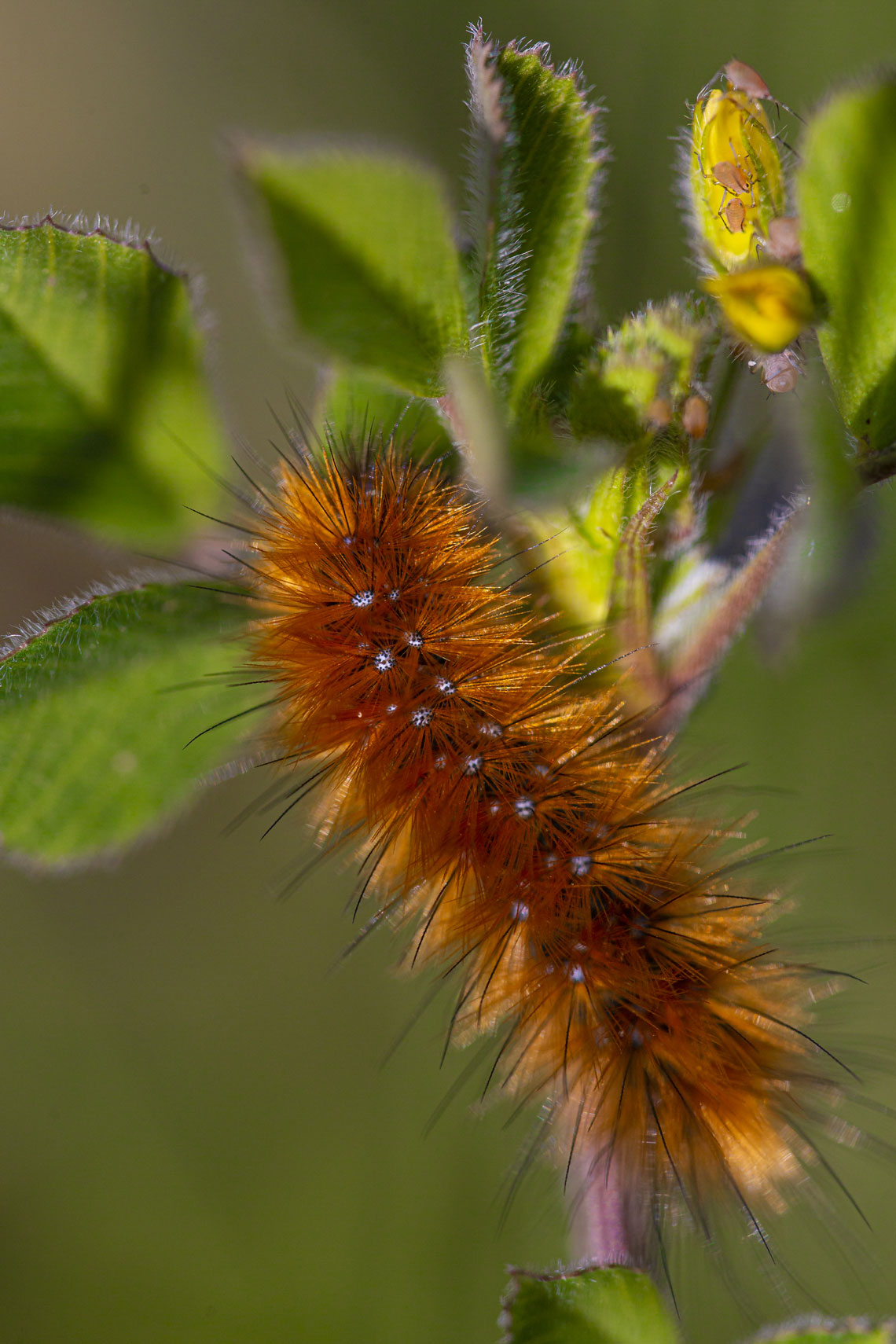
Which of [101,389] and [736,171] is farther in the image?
[101,389]

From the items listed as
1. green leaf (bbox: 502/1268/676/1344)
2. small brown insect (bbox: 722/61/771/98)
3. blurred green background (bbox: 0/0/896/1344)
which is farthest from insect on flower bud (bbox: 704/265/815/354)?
blurred green background (bbox: 0/0/896/1344)

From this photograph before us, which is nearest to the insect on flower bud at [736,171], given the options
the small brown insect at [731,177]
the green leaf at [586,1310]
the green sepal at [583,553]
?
the small brown insect at [731,177]

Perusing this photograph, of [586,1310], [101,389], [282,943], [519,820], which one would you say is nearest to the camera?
[586,1310]

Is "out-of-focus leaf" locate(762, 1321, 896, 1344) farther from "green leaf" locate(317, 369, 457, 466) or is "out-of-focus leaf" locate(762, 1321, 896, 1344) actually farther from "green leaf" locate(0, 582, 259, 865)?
"green leaf" locate(317, 369, 457, 466)

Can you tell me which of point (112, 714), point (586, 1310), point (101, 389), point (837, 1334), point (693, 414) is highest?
point (101, 389)

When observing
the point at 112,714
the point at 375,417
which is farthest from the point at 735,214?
the point at 112,714

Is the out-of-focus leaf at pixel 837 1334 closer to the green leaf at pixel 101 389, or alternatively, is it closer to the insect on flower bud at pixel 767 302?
the insect on flower bud at pixel 767 302

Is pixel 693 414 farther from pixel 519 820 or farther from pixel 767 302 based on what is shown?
pixel 519 820

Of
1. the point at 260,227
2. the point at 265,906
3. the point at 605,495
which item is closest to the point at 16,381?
the point at 260,227
